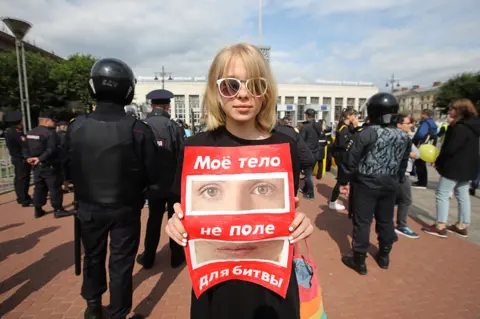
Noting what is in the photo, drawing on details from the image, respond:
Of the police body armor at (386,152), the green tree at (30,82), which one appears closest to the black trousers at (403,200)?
the police body armor at (386,152)

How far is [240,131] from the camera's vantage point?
4.32ft

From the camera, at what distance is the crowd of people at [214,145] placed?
4.09 ft

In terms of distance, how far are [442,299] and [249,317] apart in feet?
9.43

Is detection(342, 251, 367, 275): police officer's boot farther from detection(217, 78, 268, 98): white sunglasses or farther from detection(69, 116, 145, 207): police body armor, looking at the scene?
detection(217, 78, 268, 98): white sunglasses

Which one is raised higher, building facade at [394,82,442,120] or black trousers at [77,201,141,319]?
building facade at [394,82,442,120]

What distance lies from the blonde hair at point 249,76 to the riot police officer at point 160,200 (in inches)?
76.3

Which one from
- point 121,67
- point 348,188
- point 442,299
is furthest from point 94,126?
point 442,299

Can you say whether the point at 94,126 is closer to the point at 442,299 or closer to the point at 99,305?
the point at 99,305

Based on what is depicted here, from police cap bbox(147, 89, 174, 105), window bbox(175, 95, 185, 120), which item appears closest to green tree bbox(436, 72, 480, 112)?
police cap bbox(147, 89, 174, 105)

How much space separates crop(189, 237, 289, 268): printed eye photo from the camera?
1161 millimetres

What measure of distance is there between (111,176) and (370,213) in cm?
302

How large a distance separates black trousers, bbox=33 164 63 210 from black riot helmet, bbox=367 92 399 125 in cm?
621

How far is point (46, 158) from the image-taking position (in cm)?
549

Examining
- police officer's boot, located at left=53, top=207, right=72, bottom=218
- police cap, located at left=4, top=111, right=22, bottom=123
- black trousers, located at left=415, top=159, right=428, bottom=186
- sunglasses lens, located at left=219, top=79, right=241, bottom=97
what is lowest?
police officer's boot, located at left=53, top=207, right=72, bottom=218
